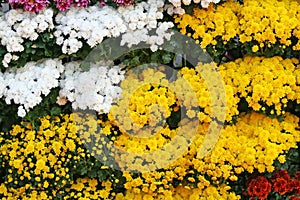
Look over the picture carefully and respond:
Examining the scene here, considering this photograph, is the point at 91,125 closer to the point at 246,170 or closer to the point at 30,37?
the point at 30,37

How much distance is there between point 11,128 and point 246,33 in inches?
63.9

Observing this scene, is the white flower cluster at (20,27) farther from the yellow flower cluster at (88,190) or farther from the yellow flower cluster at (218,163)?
the yellow flower cluster at (218,163)

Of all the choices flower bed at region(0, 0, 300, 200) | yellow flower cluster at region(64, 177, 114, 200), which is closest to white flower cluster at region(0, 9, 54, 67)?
flower bed at region(0, 0, 300, 200)

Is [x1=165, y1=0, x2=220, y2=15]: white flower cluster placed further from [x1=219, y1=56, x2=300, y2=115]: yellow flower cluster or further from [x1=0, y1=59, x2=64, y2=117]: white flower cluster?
[x1=0, y1=59, x2=64, y2=117]: white flower cluster

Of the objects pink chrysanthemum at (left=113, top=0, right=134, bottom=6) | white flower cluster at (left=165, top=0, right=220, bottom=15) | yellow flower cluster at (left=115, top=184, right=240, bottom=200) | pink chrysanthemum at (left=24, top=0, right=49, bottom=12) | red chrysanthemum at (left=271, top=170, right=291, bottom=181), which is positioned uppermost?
white flower cluster at (left=165, top=0, right=220, bottom=15)

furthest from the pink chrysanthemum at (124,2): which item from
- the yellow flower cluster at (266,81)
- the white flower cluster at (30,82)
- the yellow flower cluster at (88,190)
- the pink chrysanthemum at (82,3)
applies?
the yellow flower cluster at (88,190)

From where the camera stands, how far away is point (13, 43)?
3.41 metres

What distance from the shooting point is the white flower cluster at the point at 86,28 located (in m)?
3.35

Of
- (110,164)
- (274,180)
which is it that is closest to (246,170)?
(274,180)

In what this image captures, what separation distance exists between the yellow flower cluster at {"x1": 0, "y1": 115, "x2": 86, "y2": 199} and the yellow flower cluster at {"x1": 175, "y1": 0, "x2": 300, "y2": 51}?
38.0 inches

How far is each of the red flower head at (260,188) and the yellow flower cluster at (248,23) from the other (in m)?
0.81

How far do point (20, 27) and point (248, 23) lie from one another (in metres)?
1.41

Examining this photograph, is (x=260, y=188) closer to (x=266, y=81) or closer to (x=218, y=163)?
(x=218, y=163)

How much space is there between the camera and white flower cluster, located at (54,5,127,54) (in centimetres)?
335
